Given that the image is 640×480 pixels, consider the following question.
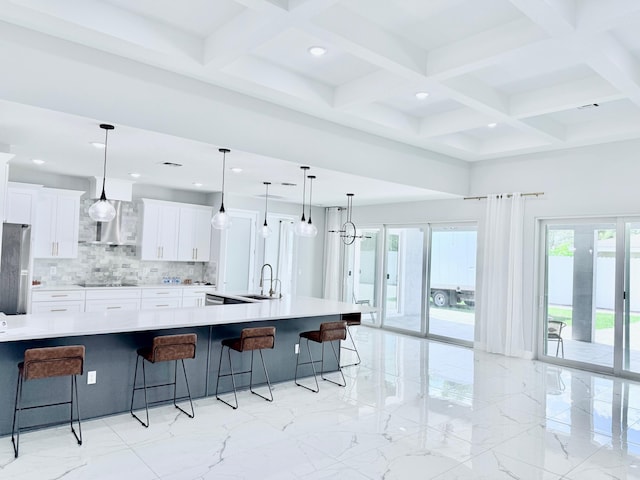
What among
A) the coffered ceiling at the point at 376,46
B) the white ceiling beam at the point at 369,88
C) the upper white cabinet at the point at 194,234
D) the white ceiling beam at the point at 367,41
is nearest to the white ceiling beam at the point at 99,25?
the coffered ceiling at the point at 376,46

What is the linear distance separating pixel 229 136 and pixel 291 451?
3043 mm

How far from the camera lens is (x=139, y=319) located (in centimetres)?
425

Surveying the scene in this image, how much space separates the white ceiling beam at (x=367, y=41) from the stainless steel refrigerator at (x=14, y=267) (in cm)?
504

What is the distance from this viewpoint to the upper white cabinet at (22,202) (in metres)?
6.25

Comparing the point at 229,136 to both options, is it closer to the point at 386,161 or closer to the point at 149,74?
the point at 149,74

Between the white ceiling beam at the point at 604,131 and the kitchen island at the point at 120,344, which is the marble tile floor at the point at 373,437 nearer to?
the kitchen island at the point at 120,344

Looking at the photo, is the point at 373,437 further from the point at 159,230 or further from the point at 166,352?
the point at 159,230

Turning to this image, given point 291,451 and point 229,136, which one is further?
point 229,136

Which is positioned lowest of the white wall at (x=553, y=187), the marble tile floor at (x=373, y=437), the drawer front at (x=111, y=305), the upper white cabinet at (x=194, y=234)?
the marble tile floor at (x=373, y=437)

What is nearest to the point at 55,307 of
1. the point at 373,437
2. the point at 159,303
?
the point at 159,303

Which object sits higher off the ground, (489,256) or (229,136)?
(229,136)

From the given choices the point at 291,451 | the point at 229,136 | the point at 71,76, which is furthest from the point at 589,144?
the point at 71,76

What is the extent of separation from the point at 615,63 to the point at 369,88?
2.08 m

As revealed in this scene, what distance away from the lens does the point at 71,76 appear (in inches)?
148
